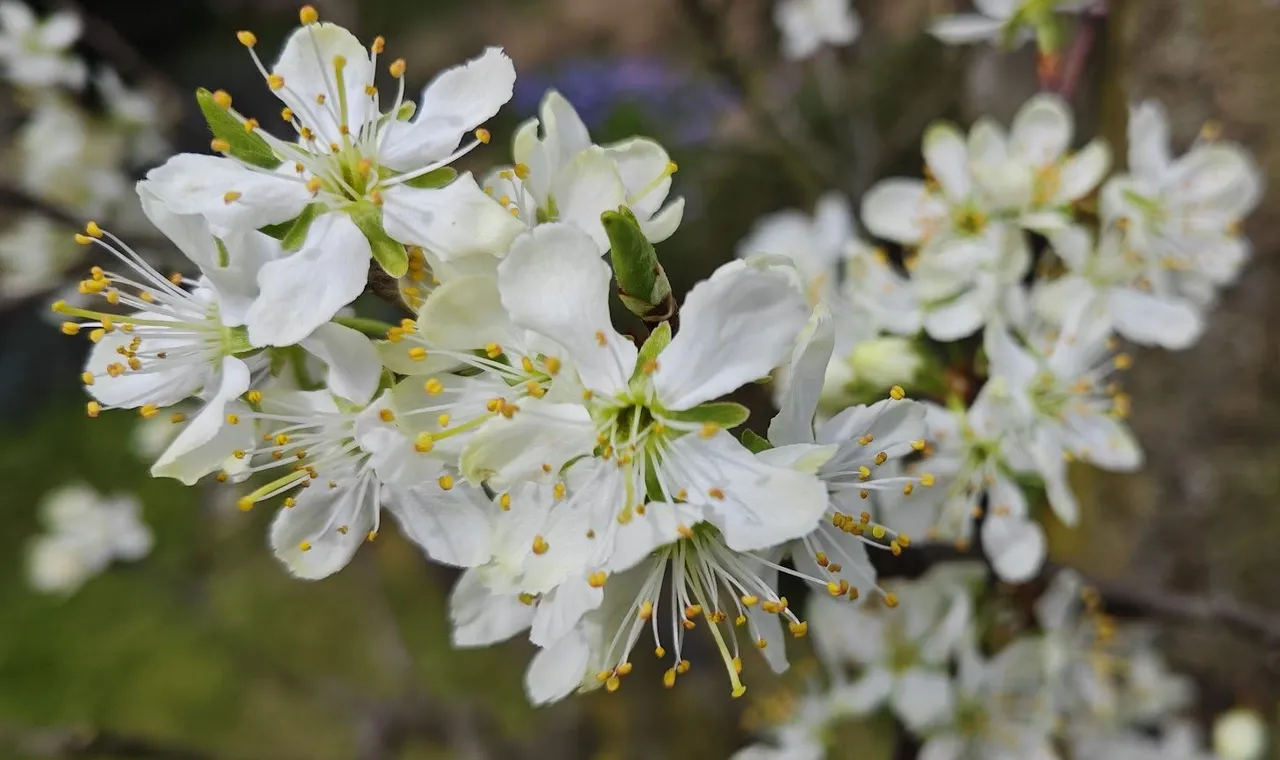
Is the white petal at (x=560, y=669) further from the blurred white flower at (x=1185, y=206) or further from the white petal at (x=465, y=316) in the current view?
the blurred white flower at (x=1185, y=206)

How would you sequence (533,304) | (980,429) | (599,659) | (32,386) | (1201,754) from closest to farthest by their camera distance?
(533,304) < (599,659) < (980,429) < (1201,754) < (32,386)

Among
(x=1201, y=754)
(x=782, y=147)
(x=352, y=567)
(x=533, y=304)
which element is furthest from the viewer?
(x=352, y=567)

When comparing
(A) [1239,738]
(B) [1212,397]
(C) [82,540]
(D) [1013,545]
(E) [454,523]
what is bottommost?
(A) [1239,738]

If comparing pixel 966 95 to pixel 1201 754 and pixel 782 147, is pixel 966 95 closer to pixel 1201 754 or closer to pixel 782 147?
pixel 782 147

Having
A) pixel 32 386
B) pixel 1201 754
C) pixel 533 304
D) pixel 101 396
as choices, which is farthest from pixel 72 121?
pixel 32 386

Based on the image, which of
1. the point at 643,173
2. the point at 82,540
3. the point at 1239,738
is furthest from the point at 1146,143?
the point at 82,540

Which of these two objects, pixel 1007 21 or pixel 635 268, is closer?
pixel 635 268

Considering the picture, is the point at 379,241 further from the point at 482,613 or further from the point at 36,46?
the point at 36,46
